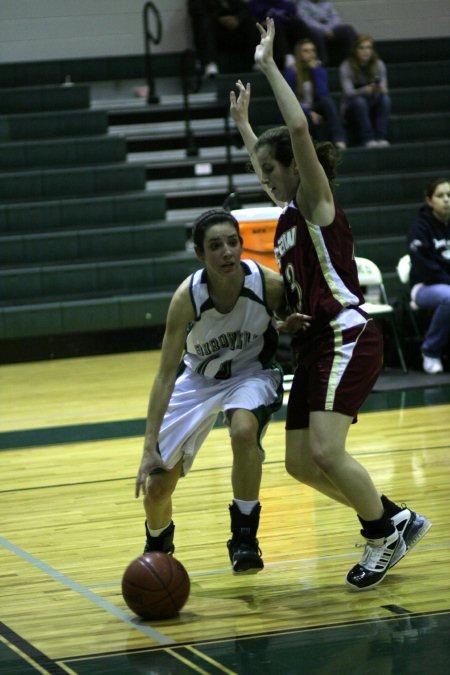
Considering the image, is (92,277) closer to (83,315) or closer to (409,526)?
(83,315)

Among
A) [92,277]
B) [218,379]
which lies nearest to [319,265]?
[218,379]

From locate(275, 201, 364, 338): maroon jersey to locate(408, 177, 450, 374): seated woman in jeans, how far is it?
459 cm

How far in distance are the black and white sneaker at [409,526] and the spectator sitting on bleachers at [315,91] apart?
7739mm

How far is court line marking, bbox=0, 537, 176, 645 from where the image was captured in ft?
11.5

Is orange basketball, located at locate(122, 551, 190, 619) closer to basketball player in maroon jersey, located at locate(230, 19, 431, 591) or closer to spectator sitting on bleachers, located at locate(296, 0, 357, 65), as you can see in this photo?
basketball player in maroon jersey, located at locate(230, 19, 431, 591)

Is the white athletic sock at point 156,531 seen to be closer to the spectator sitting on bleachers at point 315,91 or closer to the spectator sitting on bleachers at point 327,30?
the spectator sitting on bleachers at point 315,91

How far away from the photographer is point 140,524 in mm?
4965

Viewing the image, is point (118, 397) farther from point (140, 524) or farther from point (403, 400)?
point (140, 524)

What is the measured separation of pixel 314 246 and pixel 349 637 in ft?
4.07

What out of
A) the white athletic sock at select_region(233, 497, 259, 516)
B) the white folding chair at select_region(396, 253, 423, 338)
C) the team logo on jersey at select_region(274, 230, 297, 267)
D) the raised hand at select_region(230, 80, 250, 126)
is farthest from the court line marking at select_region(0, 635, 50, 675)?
the white folding chair at select_region(396, 253, 423, 338)

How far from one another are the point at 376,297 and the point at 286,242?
4898mm

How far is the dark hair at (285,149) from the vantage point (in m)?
3.87

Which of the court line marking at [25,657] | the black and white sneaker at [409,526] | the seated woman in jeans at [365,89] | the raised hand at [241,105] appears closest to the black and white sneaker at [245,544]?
the black and white sneaker at [409,526]

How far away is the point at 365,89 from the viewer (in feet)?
38.4
